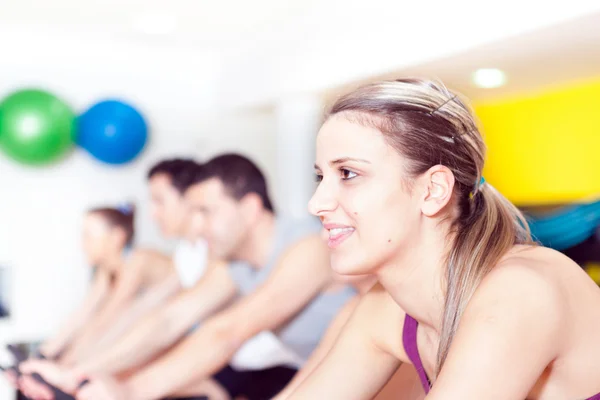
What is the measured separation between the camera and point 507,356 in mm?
782

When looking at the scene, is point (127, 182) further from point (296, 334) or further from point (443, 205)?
point (443, 205)

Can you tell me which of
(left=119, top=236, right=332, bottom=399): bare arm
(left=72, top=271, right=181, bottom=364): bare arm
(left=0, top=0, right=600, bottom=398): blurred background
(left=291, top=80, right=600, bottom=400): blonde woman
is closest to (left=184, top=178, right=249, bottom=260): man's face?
A: (left=119, top=236, right=332, bottom=399): bare arm

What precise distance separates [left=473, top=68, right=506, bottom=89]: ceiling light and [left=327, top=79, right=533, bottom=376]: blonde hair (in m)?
1.69

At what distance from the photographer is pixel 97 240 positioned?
3.51 m

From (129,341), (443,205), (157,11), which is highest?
(157,11)

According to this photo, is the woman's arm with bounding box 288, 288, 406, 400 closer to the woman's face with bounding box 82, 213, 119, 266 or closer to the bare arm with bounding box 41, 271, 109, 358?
the bare arm with bounding box 41, 271, 109, 358

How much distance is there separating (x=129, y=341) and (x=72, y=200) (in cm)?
145

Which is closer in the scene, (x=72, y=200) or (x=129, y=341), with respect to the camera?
(x=129, y=341)

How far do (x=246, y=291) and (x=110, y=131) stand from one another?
1345 millimetres

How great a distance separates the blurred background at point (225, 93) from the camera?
8.45 ft

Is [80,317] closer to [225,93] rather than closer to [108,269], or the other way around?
[108,269]

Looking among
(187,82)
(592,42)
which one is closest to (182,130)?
(187,82)

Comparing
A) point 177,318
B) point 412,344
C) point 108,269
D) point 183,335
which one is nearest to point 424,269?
point 412,344

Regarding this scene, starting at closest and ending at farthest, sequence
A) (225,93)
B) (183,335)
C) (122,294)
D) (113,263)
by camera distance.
→ (183,335) < (122,294) < (113,263) < (225,93)
